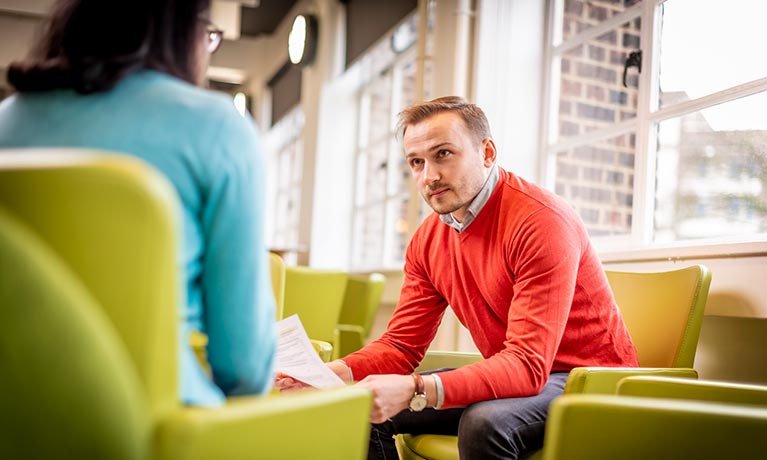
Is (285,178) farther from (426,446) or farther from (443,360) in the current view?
(426,446)

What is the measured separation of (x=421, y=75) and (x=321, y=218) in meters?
2.50

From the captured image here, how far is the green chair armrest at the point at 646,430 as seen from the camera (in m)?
1.04

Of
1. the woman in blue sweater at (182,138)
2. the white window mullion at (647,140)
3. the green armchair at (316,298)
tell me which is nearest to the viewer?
the woman in blue sweater at (182,138)

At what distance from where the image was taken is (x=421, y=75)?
14.0ft

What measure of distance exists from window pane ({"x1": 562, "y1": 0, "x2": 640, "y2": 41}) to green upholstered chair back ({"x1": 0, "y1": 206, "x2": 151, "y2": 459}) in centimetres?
282

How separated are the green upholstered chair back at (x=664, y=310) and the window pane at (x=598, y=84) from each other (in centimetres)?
105

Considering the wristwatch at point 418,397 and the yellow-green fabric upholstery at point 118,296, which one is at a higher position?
the yellow-green fabric upholstery at point 118,296

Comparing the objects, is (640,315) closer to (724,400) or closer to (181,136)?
(724,400)

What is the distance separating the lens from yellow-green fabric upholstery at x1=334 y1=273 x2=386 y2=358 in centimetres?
405

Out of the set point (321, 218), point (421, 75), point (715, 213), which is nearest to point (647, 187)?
point (715, 213)

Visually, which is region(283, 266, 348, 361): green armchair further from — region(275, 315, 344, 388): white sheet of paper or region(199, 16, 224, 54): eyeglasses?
region(199, 16, 224, 54): eyeglasses

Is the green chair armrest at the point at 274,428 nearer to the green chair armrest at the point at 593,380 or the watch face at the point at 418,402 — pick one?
the watch face at the point at 418,402

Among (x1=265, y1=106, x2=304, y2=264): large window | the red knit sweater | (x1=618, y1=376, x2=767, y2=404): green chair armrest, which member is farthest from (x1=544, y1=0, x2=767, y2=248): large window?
(x1=265, y1=106, x2=304, y2=264): large window

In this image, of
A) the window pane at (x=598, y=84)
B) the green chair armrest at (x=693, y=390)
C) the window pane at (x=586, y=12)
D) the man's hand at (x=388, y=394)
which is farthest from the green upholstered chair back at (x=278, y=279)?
the window pane at (x=586, y=12)
